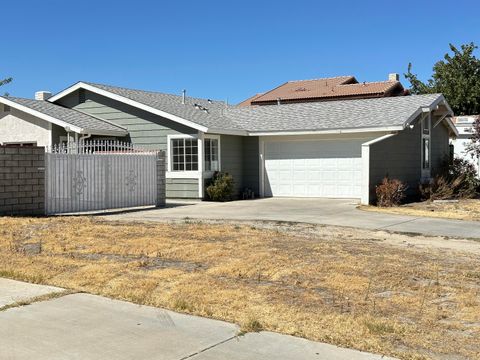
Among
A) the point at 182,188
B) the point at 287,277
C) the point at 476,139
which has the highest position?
the point at 476,139

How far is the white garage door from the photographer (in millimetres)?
20844

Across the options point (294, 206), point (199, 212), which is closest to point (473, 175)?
point (294, 206)

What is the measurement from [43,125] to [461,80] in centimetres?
3183

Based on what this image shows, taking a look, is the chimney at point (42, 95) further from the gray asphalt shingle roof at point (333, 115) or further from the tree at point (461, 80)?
the tree at point (461, 80)

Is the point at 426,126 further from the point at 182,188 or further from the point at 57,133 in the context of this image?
the point at 57,133

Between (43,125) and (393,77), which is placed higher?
(393,77)

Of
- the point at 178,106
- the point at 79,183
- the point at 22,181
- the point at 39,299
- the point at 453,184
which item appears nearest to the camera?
the point at 39,299

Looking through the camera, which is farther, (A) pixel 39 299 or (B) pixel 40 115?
(B) pixel 40 115

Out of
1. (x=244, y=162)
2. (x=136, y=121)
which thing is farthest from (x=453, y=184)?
(x=136, y=121)

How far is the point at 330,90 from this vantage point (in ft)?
144

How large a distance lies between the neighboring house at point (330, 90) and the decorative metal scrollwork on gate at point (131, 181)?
2685cm

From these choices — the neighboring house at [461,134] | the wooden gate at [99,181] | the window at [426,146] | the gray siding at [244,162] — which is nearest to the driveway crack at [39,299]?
the wooden gate at [99,181]

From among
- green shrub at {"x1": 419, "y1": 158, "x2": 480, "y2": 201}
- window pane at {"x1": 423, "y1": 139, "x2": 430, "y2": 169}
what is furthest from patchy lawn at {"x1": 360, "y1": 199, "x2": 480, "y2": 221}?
window pane at {"x1": 423, "y1": 139, "x2": 430, "y2": 169}

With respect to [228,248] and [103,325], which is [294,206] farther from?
[103,325]
